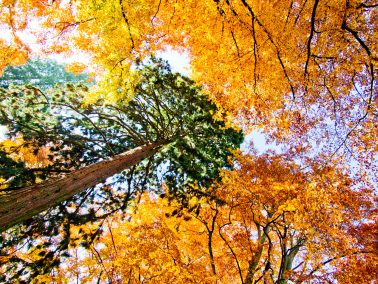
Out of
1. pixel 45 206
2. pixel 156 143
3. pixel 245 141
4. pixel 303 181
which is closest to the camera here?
pixel 45 206

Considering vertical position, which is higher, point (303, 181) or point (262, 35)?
point (262, 35)

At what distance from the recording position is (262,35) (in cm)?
516

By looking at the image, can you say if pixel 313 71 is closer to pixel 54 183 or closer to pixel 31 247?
pixel 54 183

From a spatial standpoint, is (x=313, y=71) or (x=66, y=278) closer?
(x=313, y=71)

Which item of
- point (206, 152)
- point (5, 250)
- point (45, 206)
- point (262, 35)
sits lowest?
point (45, 206)

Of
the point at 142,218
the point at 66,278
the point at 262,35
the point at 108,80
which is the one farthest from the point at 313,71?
the point at 66,278

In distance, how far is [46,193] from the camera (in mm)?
4102

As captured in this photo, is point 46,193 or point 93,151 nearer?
point 46,193

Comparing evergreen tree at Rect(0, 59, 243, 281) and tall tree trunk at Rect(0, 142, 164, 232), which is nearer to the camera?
tall tree trunk at Rect(0, 142, 164, 232)

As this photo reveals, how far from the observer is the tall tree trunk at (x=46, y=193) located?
11.5ft

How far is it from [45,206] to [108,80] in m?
2.68

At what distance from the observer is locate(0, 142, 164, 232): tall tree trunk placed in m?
3.49

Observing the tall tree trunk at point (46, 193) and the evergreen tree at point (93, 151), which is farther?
the evergreen tree at point (93, 151)

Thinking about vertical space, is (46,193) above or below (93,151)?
below
